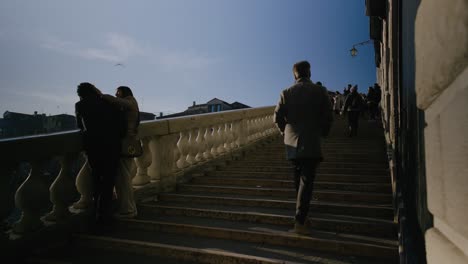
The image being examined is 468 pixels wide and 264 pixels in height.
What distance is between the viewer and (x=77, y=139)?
3643 millimetres

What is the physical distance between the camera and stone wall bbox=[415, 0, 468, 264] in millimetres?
667

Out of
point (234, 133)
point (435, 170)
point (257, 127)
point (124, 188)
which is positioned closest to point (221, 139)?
point (234, 133)

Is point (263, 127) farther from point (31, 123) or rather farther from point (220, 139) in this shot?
point (31, 123)

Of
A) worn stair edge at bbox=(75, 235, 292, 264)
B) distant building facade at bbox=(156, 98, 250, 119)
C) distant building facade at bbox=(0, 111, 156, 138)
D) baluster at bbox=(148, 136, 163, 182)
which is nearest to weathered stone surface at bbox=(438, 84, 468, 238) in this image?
worn stair edge at bbox=(75, 235, 292, 264)

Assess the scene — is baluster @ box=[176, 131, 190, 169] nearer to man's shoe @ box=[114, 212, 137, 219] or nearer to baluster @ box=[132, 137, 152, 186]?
baluster @ box=[132, 137, 152, 186]

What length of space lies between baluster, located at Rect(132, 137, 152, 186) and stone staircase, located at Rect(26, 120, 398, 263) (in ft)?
1.05

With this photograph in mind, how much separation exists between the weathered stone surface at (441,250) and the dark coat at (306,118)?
2.40 metres

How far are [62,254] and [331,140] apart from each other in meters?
7.78

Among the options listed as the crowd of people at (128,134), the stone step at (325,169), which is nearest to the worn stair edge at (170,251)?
the crowd of people at (128,134)

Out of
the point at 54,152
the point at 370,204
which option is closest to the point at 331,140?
the point at 370,204

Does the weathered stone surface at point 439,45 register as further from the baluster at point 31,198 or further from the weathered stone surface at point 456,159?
the baluster at point 31,198

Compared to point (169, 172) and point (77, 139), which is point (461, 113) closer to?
point (77, 139)

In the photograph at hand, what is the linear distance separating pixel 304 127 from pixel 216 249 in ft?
5.01

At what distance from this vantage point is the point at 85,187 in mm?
3842
